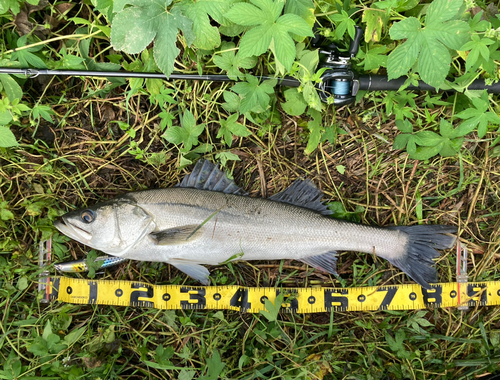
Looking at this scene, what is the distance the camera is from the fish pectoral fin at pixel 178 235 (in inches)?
114

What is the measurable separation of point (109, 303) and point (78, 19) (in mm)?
2605

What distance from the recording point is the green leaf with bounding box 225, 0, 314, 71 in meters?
2.32

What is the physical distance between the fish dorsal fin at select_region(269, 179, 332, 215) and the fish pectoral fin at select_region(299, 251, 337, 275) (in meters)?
0.41

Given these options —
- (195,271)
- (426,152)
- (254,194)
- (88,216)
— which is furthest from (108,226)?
(426,152)

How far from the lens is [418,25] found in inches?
98.0

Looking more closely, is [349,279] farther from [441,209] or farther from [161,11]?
[161,11]

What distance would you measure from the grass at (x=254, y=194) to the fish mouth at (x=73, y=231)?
29 centimetres

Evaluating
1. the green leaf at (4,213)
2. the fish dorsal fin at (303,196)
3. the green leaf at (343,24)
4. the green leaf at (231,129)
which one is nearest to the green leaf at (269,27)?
the green leaf at (343,24)

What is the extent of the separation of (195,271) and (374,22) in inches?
106

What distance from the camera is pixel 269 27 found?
2375mm

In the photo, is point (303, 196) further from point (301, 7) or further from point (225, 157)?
point (301, 7)

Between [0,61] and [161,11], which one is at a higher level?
[161,11]

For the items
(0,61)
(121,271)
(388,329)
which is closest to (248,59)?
(0,61)

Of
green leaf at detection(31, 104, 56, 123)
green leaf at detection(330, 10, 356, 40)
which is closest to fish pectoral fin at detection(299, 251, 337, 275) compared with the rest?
green leaf at detection(330, 10, 356, 40)
